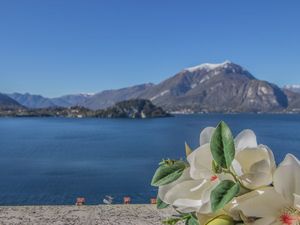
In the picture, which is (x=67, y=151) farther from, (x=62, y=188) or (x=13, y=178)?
(x=62, y=188)

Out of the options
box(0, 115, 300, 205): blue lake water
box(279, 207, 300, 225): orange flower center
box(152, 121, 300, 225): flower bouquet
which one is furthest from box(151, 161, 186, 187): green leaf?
box(0, 115, 300, 205): blue lake water

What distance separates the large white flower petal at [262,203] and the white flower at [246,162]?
0.8 inches

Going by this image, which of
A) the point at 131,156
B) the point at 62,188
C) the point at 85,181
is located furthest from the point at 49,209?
the point at 131,156

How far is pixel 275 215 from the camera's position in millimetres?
756

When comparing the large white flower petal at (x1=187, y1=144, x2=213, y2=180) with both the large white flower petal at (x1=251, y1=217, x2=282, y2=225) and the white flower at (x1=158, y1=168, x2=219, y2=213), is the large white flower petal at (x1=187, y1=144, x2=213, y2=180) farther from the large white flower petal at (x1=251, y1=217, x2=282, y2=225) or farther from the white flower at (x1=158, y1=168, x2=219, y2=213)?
the large white flower petal at (x1=251, y1=217, x2=282, y2=225)

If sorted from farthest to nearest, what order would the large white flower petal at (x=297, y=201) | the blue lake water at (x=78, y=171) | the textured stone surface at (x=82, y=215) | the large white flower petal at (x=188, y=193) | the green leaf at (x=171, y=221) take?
the blue lake water at (x=78, y=171) → the textured stone surface at (x=82, y=215) → the green leaf at (x=171, y=221) → the large white flower petal at (x=188, y=193) → the large white flower petal at (x=297, y=201)

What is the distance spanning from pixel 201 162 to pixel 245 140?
9cm

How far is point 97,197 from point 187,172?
1431 inches

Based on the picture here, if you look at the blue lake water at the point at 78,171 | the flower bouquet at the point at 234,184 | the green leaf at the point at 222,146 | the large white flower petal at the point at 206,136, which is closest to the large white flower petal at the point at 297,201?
the flower bouquet at the point at 234,184

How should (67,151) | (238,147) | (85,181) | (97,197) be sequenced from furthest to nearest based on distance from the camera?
(67,151)
(85,181)
(97,197)
(238,147)

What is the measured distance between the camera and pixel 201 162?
87 cm

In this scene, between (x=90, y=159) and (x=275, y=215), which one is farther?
(x=90, y=159)

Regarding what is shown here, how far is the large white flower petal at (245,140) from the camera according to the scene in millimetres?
842

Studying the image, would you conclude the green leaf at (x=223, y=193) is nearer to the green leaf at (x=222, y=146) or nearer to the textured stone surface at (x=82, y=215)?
the green leaf at (x=222, y=146)
